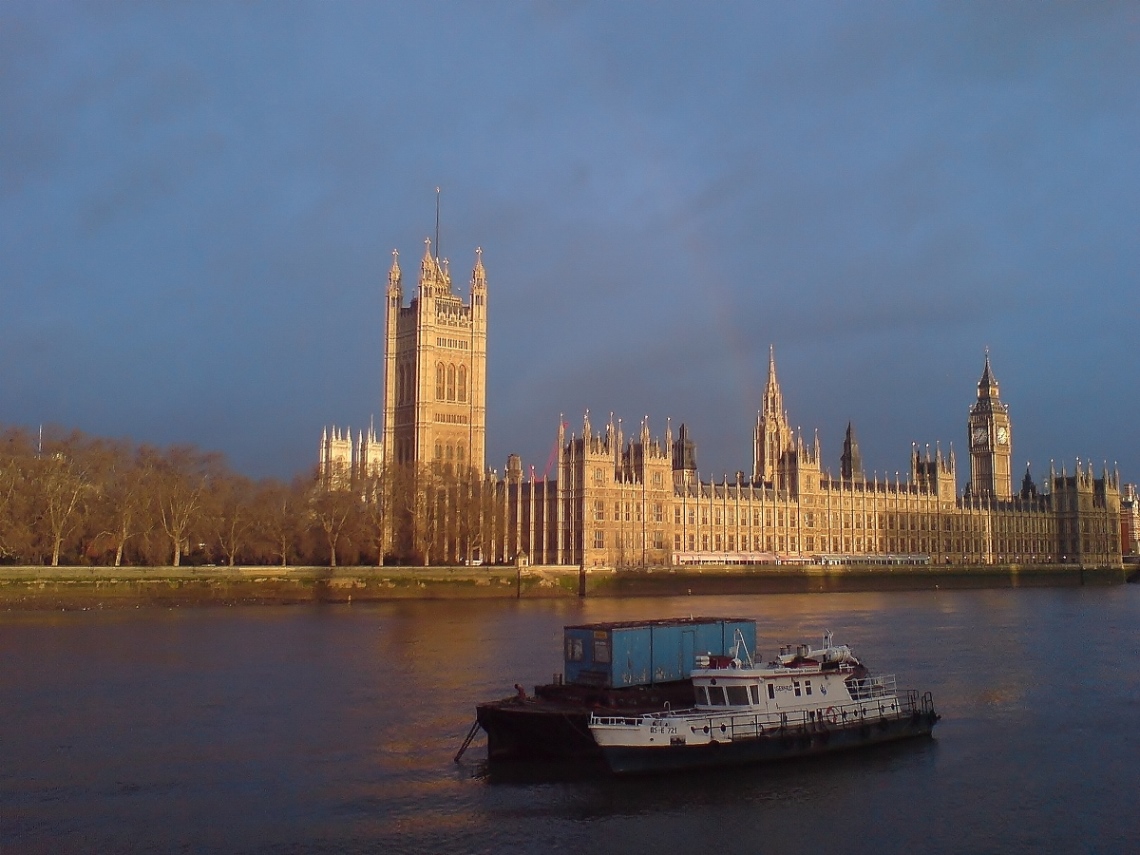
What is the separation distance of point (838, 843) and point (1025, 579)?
128239 millimetres

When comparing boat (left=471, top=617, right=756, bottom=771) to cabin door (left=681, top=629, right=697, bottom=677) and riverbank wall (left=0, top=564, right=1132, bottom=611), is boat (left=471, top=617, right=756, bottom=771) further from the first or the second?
riverbank wall (left=0, top=564, right=1132, bottom=611)

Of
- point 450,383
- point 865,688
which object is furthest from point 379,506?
point 865,688

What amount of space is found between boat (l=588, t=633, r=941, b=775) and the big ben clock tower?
153m

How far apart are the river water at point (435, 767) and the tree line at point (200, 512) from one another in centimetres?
2796

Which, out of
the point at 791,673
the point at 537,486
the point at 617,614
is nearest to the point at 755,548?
the point at 537,486

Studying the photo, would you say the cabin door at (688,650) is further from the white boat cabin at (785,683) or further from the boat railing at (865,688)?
the boat railing at (865,688)

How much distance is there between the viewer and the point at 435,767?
31.8 metres

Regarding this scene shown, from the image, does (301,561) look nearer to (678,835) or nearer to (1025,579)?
(678,835)

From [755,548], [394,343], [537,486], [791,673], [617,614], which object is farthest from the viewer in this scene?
[394,343]

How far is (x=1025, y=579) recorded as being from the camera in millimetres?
145000

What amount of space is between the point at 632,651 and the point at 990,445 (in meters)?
160

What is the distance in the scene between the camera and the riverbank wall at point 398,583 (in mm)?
78000

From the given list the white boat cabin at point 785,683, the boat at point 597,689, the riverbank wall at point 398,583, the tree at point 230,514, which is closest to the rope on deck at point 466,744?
the boat at point 597,689

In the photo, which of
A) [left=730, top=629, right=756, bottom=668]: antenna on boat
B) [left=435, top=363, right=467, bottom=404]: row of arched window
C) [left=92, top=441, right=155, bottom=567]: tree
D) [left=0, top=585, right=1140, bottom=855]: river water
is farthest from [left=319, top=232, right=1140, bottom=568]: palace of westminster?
[left=730, top=629, right=756, bottom=668]: antenna on boat
